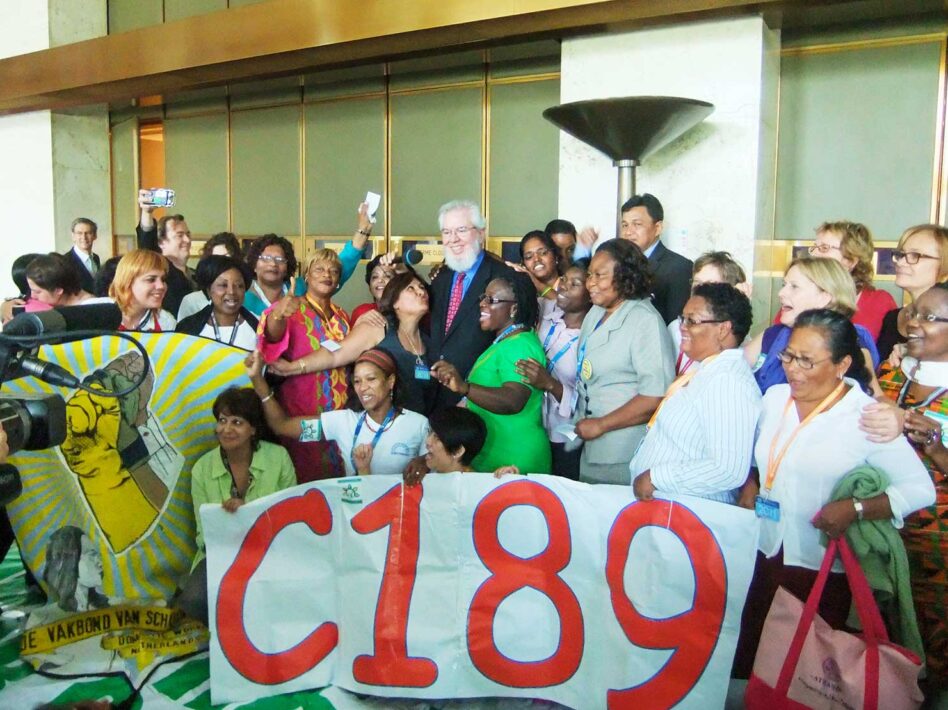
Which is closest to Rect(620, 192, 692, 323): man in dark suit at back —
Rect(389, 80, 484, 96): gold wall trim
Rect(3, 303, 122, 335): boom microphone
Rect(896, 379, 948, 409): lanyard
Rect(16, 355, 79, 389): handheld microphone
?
Rect(896, 379, 948, 409): lanyard

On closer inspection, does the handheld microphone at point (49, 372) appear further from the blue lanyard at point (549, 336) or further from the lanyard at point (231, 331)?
the blue lanyard at point (549, 336)

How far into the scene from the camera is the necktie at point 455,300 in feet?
12.4

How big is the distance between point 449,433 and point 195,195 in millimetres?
7518

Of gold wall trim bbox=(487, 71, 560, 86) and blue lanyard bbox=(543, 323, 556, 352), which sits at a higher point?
gold wall trim bbox=(487, 71, 560, 86)

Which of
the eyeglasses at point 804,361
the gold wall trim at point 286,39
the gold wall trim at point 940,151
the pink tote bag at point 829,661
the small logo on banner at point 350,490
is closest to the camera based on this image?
the pink tote bag at point 829,661

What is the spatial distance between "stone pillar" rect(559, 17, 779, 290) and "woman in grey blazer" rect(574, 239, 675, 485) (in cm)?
250

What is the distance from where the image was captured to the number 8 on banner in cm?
284

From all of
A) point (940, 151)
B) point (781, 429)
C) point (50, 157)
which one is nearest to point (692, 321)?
point (781, 429)

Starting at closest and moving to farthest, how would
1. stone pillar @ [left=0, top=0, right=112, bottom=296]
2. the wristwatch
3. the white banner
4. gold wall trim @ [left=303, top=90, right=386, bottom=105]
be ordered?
the wristwatch < the white banner < gold wall trim @ [left=303, top=90, right=386, bottom=105] < stone pillar @ [left=0, top=0, right=112, bottom=296]

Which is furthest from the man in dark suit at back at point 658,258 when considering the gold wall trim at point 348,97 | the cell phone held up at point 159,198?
the gold wall trim at point 348,97

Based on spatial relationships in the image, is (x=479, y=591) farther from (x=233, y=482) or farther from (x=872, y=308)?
(x=872, y=308)

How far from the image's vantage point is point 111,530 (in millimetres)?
3424

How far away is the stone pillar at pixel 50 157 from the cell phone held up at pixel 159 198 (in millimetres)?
4660

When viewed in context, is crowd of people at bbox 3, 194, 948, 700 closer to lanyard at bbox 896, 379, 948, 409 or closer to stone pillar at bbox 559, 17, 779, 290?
lanyard at bbox 896, 379, 948, 409
